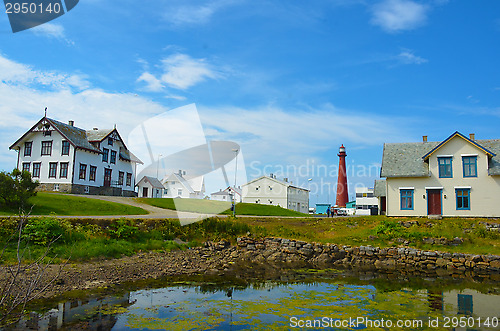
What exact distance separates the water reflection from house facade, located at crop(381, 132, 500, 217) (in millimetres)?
15195

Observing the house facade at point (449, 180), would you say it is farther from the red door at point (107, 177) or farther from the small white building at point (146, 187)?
the small white building at point (146, 187)

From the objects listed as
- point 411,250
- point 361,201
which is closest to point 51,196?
point 411,250

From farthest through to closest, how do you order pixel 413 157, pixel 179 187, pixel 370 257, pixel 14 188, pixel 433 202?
pixel 179 187 → pixel 413 157 → pixel 433 202 → pixel 14 188 → pixel 370 257

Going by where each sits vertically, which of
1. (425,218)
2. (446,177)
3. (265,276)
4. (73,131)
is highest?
(73,131)

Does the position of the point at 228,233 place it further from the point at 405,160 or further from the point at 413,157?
the point at 413,157

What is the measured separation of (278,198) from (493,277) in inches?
1951

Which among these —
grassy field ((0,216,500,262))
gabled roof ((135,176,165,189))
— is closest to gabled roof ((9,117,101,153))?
gabled roof ((135,176,165,189))

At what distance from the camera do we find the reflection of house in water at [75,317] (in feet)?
34.4

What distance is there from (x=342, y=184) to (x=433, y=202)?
136 ft

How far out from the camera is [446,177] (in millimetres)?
31562

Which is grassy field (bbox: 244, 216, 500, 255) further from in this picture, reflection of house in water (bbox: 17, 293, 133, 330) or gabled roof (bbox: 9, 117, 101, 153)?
gabled roof (bbox: 9, 117, 101, 153)

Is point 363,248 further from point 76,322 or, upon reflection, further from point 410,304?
point 76,322

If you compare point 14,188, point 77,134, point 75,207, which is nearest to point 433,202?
point 75,207

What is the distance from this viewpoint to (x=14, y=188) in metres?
25.4
